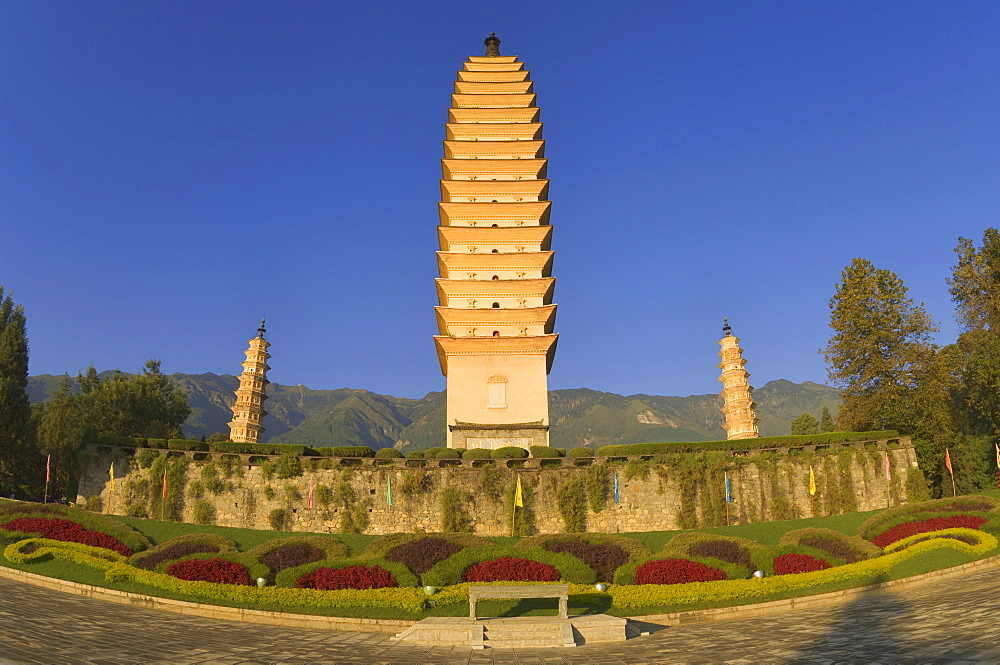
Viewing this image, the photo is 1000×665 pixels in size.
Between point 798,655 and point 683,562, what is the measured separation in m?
6.43

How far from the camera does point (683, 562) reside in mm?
15898

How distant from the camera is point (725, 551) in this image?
688 inches

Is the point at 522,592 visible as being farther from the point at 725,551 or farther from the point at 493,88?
the point at 493,88

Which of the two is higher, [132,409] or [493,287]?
[493,287]

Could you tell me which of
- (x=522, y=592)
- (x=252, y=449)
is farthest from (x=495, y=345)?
(x=522, y=592)

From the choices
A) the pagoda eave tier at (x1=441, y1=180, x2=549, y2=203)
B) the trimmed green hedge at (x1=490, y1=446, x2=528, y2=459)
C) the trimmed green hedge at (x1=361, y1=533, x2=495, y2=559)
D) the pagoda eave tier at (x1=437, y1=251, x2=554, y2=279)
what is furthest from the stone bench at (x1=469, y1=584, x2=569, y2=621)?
the pagoda eave tier at (x1=441, y1=180, x2=549, y2=203)

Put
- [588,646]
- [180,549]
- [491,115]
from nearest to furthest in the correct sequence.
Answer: [588,646] → [180,549] → [491,115]

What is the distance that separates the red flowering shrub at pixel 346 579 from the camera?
15078 mm

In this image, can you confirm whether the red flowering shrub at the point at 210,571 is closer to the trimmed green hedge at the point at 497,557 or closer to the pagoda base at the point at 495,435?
the trimmed green hedge at the point at 497,557

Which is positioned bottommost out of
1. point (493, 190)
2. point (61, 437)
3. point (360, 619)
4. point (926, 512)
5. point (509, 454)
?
point (360, 619)

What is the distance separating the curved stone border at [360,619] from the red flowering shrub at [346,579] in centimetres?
176

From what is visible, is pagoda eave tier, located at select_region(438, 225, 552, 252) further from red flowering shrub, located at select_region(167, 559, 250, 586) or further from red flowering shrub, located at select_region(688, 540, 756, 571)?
red flowering shrub, located at select_region(167, 559, 250, 586)

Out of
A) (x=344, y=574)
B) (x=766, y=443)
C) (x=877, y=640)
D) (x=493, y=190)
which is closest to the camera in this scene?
(x=877, y=640)

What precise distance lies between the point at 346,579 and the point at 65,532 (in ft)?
29.9
